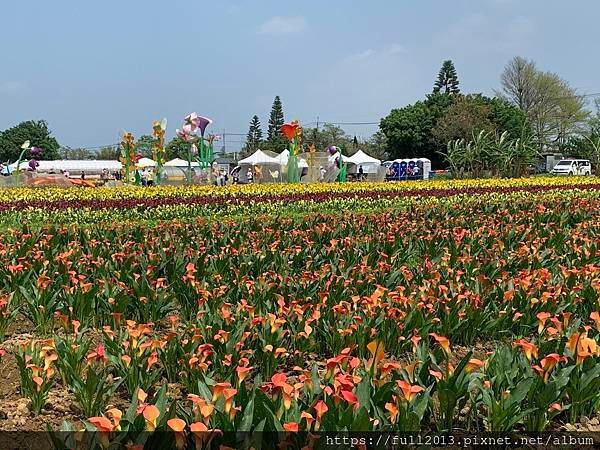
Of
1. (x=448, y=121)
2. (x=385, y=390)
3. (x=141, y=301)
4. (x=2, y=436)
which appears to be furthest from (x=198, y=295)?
(x=448, y=121)

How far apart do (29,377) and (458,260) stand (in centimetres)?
370

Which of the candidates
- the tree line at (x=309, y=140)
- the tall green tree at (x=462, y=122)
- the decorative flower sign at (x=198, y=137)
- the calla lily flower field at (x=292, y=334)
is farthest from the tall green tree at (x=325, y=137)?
the calla lily flower field at (x=292, y=334)

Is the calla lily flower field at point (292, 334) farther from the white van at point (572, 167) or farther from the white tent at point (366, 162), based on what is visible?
the white tent at point (366, 162)

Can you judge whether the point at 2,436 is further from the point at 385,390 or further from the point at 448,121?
the point at 448,121

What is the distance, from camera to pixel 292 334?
12.1 ft

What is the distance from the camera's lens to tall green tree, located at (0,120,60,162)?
72000mm

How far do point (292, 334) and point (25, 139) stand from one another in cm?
7468

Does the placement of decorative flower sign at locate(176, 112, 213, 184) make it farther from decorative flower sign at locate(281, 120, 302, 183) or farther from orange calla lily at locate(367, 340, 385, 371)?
orange calla lily at locate(367, 340, 385, 371)

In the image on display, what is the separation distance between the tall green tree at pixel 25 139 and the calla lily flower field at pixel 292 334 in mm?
70497

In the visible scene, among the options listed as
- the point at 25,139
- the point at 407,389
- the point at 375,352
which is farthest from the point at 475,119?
the point at 25,139

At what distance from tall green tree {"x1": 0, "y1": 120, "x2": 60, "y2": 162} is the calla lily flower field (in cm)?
7050

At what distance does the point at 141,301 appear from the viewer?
4.36 m

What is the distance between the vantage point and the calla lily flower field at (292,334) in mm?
2426

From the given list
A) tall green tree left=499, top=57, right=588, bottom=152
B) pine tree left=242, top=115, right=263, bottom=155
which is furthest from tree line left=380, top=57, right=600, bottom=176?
pine tree left=242, top=115, right=263, bottom=155
